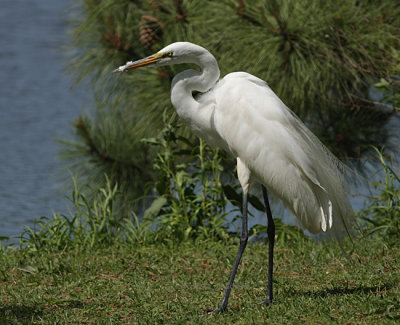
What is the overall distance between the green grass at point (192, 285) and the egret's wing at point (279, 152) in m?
0.42

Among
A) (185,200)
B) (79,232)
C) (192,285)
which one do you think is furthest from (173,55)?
(79,232)

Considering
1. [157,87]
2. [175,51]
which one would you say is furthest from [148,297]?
[157,87]

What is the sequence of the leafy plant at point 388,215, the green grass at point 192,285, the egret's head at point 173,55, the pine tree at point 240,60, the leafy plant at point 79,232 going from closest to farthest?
the green grass at point 192,285 < the egret's head at point 173,55 < the leafy plant at point 388,215 < the leafy plant at point 79,232 < the pine tree at point 240,60

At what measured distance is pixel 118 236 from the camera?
4.79 metres

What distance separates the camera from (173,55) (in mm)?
3498

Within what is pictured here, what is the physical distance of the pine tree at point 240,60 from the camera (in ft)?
15.5

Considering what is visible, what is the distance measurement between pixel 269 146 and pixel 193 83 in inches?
21.9

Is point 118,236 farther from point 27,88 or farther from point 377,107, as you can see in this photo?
point 27,88

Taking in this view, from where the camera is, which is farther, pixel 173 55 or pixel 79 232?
pixel 79 232

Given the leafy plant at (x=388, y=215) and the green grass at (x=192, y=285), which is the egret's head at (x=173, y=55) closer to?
the green grass at (x=192, y=285)

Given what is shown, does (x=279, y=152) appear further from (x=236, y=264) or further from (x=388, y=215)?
(x=388, y=215)

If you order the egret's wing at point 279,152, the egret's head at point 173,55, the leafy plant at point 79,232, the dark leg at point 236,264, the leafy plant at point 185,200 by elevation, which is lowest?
the leafy plant at point 79,232

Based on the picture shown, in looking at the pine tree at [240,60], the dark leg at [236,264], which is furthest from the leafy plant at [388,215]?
the dark leg at [236,264]

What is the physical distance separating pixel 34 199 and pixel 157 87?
3.79 meters
